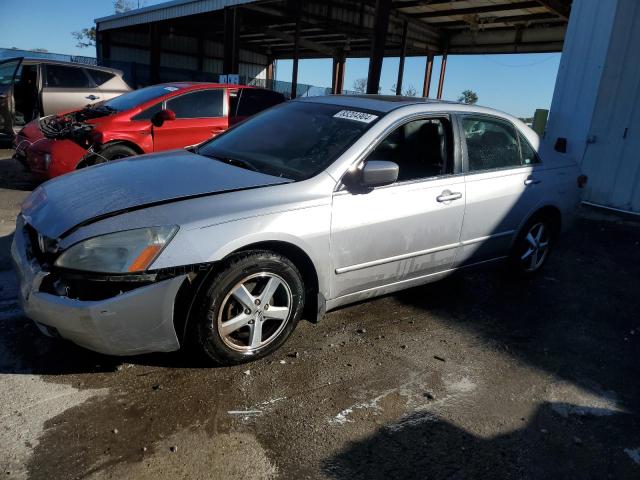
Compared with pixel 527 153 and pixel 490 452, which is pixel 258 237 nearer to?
pixel 490 452

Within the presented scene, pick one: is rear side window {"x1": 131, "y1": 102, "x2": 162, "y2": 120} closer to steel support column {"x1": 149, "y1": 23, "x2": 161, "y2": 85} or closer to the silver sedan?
the silver sedan

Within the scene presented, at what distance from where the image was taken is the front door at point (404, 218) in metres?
3.02

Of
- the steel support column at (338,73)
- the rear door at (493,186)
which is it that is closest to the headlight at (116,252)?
the rear door at (493,186)

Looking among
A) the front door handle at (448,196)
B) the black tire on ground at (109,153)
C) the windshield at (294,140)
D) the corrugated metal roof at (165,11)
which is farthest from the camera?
the corrugated metal roof at (165,11)

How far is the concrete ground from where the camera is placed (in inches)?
85.0

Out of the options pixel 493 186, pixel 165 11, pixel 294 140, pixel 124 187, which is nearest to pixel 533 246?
pixel 493 186

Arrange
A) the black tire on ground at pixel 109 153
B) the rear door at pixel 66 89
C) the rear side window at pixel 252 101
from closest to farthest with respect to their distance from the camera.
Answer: the black tire on ground at pixel 109 153, the rear side window at pixel 252 101, the rear door at pixel 66 89

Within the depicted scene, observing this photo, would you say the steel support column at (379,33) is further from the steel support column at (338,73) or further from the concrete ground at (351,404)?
the steel support column at (338,73)

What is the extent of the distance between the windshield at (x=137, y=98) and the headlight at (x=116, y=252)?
4634 millimetres

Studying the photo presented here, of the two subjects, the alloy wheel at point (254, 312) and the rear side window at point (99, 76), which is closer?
the alloy wheel at point (254, 312)

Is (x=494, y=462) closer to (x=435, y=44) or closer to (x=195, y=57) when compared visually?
(x=435, y=44)

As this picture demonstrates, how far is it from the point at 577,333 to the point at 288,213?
97.0 inches

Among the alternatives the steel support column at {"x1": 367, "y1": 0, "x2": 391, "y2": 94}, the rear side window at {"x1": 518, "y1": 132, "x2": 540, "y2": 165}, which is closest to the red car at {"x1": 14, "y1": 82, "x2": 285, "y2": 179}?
the rear side window at {"x1": 518, "y1": 132, "x2": 540, "y2": 165}

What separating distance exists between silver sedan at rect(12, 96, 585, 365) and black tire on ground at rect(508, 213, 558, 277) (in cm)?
10
